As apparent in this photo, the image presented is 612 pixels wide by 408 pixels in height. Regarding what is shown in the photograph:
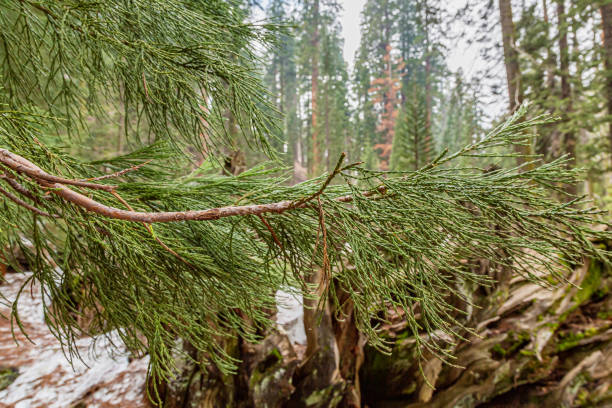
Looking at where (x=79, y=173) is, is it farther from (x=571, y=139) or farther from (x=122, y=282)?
(x=571, y=139)

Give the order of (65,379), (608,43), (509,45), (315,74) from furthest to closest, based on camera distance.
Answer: (315,74) < (608,43) < (509,45) < (65,379)

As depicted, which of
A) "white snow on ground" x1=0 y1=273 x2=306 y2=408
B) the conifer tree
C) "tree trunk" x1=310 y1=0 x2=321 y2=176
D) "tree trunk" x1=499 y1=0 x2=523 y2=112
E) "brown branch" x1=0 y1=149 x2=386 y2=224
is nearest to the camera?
"brown branch" x1=0 y1=149 x2=386 y2=224

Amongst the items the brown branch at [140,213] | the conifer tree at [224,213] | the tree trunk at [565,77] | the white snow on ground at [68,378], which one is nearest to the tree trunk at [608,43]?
the tree trunk at [565,77]

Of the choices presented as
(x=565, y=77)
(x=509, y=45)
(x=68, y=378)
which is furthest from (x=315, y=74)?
(x=68, y=378)

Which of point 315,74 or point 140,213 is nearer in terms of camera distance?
point 140,213

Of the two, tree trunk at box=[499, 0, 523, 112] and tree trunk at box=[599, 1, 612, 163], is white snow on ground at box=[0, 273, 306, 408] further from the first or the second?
tree trunk at box=[599, 1, 612, 163]

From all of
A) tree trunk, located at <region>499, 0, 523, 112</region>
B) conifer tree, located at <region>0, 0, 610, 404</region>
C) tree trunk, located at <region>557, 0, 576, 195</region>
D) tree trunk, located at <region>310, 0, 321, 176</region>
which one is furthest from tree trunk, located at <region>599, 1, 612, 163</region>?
tree trunk, located at <region>310, 0, 321, 176</region>

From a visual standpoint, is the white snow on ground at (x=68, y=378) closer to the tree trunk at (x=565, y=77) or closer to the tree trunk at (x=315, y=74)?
the tree trunk at (x=565, y=77)

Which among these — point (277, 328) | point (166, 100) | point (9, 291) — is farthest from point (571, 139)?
point (9, 291)

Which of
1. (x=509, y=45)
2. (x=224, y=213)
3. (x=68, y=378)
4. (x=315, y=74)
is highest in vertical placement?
(x=315, y=74)

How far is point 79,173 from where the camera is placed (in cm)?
203

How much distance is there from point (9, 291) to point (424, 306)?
856cm

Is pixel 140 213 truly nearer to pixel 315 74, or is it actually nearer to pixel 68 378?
pixel 68 378

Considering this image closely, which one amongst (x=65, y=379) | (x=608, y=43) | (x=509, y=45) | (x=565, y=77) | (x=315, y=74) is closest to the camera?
(x=65, y=379)
